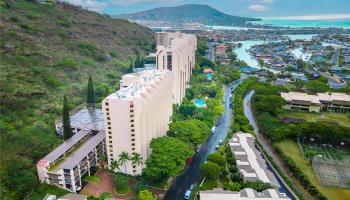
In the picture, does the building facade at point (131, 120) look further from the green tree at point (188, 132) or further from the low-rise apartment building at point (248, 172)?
the low-rise apartment building at point (248, 172)

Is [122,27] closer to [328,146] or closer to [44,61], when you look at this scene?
[44,61]

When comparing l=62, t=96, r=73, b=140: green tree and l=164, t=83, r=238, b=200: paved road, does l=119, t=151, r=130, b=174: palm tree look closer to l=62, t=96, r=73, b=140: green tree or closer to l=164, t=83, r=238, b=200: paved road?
l=164, t=83, r=238, b=200: paved road

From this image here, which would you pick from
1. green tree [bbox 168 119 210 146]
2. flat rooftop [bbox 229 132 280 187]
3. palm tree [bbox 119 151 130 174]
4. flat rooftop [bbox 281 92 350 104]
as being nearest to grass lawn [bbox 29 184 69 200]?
palm tree [bbox 119 151 130 174]

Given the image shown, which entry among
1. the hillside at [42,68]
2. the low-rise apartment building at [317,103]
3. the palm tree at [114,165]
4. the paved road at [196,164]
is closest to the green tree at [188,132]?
the paved road at [196,164]

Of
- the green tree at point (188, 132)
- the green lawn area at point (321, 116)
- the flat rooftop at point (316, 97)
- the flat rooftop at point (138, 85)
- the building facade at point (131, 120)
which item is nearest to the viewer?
the building facade at point (131, 120)

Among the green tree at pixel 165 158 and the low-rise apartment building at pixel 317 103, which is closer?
the green tree at pixel 165 158

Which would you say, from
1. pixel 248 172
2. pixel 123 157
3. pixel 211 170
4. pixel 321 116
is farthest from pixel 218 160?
pixel 321 116
